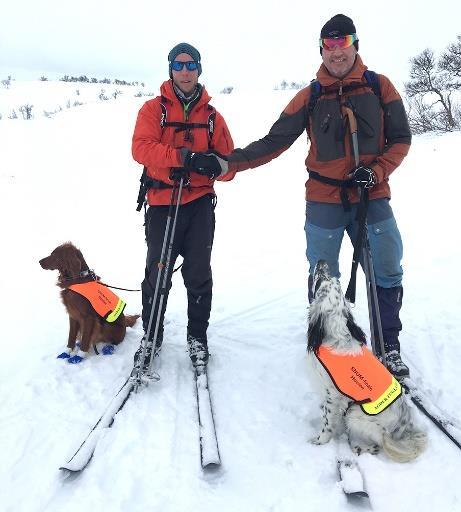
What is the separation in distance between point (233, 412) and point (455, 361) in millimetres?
2100

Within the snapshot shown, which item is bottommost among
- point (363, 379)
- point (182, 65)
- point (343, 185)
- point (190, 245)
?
point (363, 379)

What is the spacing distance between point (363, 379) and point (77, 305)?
2.78 metres

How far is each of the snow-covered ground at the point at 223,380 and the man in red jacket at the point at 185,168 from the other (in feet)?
2.17

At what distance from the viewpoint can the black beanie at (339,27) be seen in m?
3.32

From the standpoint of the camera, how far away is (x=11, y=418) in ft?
11.1

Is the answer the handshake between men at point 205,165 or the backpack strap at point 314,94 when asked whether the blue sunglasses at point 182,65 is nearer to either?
the handshake between men at point 205,165

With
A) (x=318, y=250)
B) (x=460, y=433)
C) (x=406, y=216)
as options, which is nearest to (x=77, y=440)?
(x=318, y=250)

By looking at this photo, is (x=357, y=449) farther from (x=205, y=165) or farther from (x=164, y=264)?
(x=205, y=165)

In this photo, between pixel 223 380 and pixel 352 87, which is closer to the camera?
pixel 352 87

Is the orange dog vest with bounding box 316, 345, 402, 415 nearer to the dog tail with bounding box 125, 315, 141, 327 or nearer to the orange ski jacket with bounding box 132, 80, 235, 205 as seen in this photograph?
the orange ski jacket with bounding box 132, 80, 235, 205

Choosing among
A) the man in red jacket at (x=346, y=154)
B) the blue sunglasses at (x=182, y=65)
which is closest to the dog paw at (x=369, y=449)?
the man in red jacket at (x=346, y=154)

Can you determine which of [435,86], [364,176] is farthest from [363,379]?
[435,86]

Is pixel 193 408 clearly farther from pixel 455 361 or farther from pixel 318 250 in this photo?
pixel 455 361

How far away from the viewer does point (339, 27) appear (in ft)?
10.9
